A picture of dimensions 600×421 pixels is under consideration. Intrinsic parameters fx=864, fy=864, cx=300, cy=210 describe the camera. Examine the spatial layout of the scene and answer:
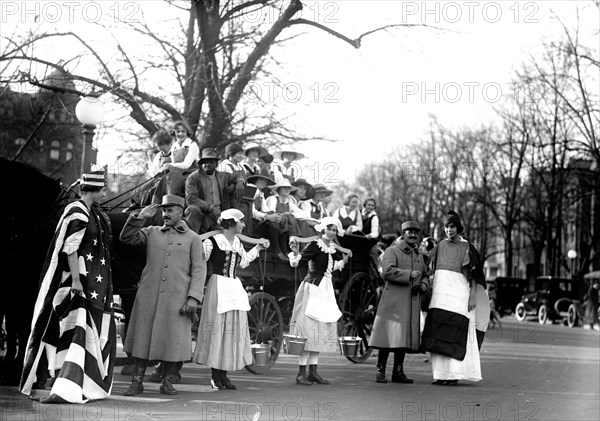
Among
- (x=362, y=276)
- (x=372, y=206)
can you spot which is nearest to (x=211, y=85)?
(x=372, y=206)

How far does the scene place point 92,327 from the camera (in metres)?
7.66

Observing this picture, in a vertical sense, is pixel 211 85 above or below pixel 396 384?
above

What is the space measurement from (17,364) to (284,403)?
8.83 ft

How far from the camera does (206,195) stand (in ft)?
34.1

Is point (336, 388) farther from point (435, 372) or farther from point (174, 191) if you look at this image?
point (174, 191)

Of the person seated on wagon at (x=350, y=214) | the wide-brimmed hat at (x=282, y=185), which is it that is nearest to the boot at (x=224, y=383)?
the wide-brimmed hat at (x=282, y=185)

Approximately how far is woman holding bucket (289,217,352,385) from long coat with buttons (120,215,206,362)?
1801 millimetres

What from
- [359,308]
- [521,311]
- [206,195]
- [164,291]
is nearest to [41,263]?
[164,291]

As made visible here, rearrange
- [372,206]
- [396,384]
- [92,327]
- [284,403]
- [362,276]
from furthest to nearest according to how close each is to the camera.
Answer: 1. [372,206]
2. [362,276]
3. [396,384]
4. [284,403]
5. [92,327]

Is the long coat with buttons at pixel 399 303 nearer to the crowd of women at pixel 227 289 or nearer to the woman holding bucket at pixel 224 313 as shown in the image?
the crowd of women at pixel 227 289

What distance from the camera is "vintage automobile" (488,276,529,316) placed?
132ft

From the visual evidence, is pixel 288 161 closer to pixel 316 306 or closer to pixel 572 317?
pixel 316 306

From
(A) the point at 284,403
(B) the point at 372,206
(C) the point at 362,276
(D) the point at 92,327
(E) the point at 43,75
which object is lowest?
(A) the point at 284,403

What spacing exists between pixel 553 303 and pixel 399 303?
27.5 metres
